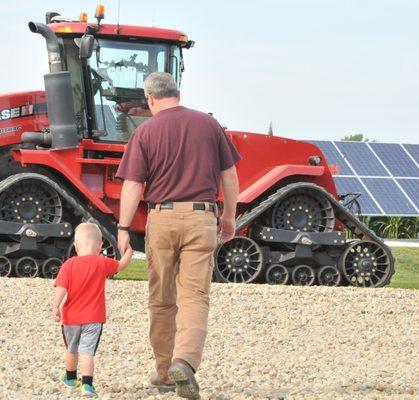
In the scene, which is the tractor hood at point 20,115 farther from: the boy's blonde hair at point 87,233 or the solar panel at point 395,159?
the solar panel at point 395,159

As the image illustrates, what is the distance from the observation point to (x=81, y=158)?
48.6 feet

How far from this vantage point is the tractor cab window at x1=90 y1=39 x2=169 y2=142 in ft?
48.0

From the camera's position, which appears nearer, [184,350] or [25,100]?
[184,350]

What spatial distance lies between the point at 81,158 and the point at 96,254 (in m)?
7.91

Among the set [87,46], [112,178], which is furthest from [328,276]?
[87,46]

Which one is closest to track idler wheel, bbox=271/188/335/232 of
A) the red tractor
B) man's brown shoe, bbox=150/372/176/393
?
the red tractor

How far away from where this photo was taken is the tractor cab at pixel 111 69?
48.0 ft

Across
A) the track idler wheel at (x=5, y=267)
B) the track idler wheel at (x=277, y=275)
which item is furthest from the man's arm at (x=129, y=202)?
the track idler wheel at (x=277, y=275)

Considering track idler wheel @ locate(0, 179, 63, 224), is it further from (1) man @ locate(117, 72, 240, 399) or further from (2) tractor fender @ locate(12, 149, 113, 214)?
(1) man @ locate(117, 72, 240, 399)

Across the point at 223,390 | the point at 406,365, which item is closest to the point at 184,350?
the point at 223,390

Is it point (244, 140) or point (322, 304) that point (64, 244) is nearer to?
point (244, 140)

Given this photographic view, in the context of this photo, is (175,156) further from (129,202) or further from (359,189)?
(359,189)

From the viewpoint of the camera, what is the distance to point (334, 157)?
2975 centimetres

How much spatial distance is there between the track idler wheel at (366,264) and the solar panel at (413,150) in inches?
570
